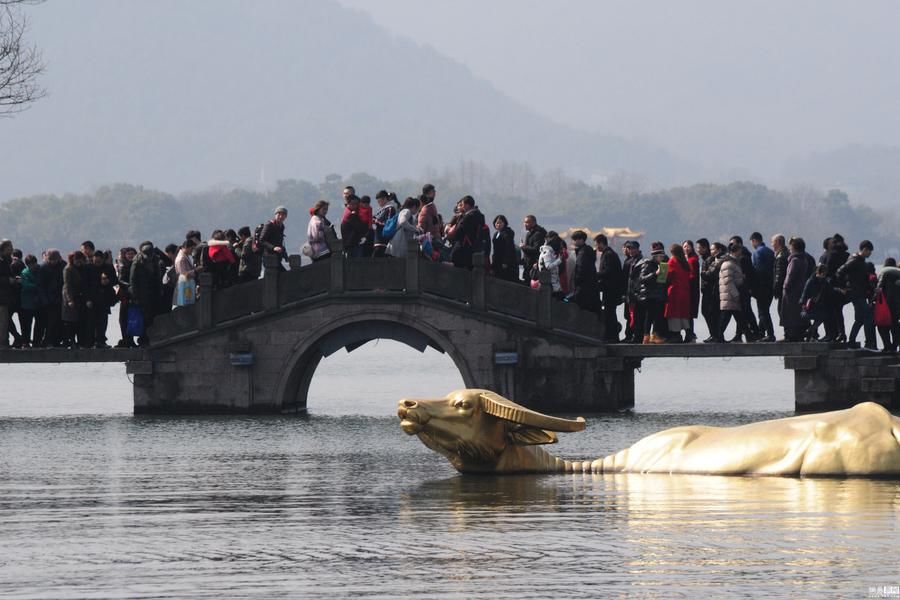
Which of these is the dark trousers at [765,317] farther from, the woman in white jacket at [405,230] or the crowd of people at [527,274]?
the woman in white jacket at [405,230]

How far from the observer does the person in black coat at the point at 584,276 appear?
39031mm

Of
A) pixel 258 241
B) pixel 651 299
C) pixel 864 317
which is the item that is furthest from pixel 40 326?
pixel 864 317

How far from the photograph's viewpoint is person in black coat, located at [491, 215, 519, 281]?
129 ft

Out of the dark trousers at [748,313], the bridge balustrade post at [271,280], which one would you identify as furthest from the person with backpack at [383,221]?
the dark trousers at [748,313]

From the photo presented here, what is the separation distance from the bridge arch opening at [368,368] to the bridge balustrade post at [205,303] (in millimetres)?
1963

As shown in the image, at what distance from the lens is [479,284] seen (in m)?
39.8

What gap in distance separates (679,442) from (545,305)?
18596 mm

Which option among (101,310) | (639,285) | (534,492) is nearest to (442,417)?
(534,492)

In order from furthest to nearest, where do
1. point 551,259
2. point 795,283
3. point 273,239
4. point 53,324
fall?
1. point 53,324
2. point 273,239
3. point 551,259
4. point 795,283

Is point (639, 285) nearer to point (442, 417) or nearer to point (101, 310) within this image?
point (101, 310)

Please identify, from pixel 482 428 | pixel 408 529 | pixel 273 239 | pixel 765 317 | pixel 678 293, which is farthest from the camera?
pixel 765 317

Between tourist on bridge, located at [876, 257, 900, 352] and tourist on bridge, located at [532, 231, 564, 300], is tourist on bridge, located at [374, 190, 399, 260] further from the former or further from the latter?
tourist on bridge, located at [876, 257, 900, 352]

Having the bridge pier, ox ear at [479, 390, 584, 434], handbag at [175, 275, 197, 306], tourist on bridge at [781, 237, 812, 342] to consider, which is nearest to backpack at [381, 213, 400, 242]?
handbag at [175, 275, 197, 306]

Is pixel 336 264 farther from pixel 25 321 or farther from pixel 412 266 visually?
pixel 25 321
